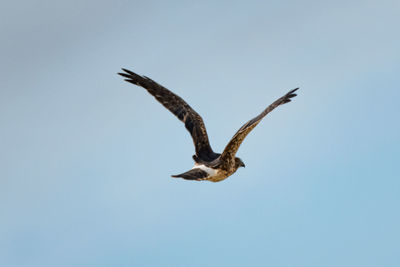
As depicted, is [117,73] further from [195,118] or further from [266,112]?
[266,112]

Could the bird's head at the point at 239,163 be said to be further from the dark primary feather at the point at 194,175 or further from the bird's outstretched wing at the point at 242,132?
the dark primary feather at the point at 194,175

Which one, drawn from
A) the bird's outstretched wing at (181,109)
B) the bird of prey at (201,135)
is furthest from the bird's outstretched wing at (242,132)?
the bird's outstretched wing at (181,109)

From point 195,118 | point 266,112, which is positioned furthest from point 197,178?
point 195,118

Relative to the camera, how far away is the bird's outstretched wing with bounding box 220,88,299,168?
1892cm

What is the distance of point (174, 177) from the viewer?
18625mm

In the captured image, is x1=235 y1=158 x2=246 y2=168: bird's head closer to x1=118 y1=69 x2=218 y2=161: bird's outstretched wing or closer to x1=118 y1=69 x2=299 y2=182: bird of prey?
x1=118 y1=69 x2=299 y2=182: bird of prey

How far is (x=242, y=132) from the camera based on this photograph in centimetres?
1931

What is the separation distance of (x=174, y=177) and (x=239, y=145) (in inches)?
113

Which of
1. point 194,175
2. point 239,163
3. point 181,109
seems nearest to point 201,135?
point 181,109

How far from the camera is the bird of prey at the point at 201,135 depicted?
64.3ft

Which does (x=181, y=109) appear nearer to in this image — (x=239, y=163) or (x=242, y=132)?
(x=239, y=163)

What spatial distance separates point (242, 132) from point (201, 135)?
→ 15.1 feet

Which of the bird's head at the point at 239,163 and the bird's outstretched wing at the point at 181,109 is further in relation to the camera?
the bird's outstretched wing at the point at 181,109

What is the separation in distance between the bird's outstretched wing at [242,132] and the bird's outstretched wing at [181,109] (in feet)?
8.68
